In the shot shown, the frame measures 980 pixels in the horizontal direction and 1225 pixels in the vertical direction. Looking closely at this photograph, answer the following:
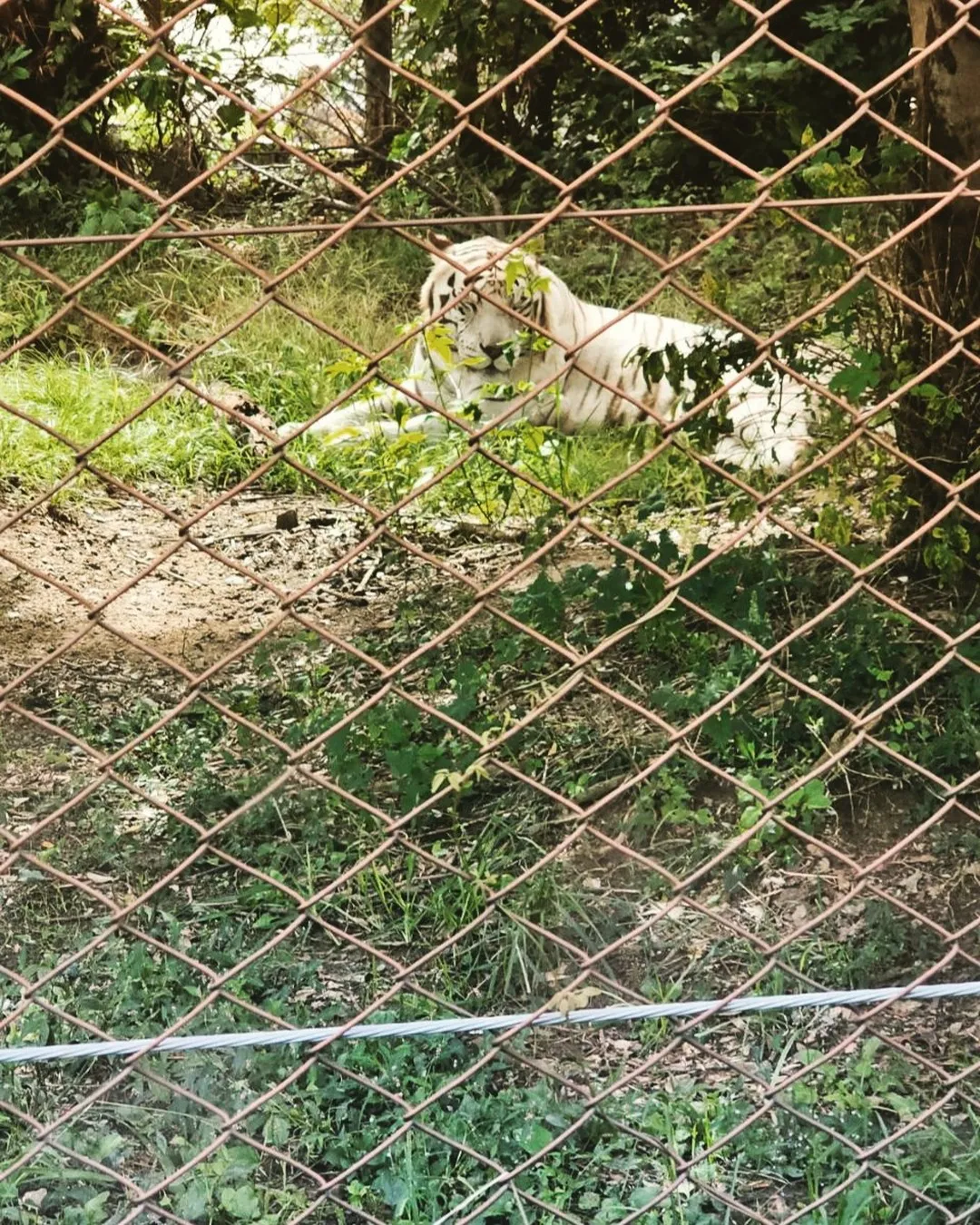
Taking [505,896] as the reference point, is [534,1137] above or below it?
below

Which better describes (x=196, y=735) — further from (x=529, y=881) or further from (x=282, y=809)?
(x=529, y=881)

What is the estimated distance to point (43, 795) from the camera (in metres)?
3.07

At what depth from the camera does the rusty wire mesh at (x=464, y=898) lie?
64.1 inches

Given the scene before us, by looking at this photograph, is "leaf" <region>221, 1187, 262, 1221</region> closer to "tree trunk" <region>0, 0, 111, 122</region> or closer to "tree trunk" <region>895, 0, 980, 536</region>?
"tree trunk" <region>895, 0, 980, 536</region>

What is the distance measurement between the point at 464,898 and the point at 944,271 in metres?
1.62

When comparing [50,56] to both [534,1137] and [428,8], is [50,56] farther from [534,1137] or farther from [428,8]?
[534,1137]

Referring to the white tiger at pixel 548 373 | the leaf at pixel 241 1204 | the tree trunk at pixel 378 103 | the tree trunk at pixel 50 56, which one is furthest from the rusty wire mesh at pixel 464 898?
the tree trunk at pixel 378 103

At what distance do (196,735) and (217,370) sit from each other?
97.2 inches

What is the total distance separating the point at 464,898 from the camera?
8.60 feet

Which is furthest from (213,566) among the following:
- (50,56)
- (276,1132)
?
(50,56)

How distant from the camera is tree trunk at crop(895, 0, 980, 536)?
2.92 meters

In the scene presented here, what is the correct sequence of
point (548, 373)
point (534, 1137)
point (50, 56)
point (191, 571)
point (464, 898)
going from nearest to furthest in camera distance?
point (534, 1137)
point (464, 898)
point (191, 571)
point (548, 373)
point (50, 56)

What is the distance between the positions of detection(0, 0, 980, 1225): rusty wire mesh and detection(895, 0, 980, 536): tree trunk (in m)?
0.14

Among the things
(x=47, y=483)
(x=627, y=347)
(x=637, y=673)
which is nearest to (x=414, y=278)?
(x=627, y=347)
